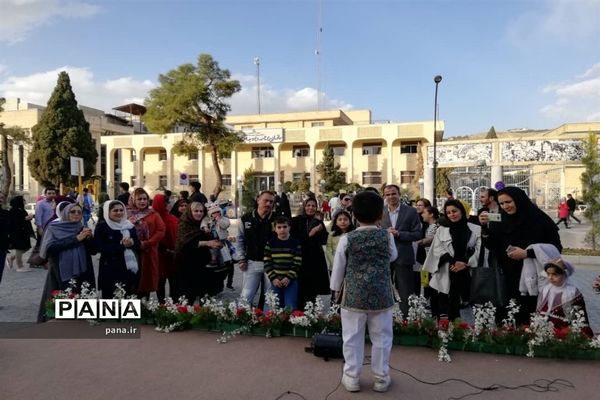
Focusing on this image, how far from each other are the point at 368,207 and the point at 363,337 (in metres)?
0.99

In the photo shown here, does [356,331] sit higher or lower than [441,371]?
higher

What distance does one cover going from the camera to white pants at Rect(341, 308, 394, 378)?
350cm

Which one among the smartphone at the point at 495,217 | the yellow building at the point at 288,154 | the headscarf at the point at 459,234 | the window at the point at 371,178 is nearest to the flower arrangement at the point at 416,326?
the headscarf at the point at 459,234

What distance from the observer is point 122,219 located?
5559mm

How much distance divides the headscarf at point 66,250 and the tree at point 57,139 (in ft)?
99.3

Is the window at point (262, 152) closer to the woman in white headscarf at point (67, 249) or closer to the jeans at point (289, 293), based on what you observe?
the woman in white headscarf at point (67, 249)

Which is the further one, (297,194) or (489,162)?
(297,194)

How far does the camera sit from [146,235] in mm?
6039

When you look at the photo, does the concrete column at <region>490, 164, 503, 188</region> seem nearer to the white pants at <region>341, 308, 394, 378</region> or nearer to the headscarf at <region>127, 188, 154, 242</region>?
the headscarf at <region>127, 188, 154, 242</region>

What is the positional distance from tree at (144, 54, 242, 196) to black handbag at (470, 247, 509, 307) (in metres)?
23.3

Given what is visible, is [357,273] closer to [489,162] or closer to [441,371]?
[441,371]

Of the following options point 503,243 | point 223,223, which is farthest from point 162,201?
point 503,243

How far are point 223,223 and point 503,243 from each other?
3.82 meters

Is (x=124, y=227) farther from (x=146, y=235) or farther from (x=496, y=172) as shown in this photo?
(x=496, y=172)
